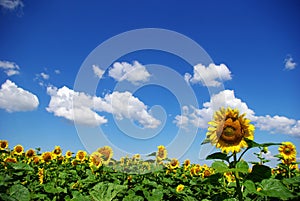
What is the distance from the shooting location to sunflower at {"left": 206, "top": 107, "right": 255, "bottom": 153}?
89.8 inches

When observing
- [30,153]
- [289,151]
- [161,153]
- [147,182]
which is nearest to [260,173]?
[147,182]

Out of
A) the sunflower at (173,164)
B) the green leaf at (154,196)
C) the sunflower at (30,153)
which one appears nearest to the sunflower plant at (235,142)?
the green leaf at (154,196)

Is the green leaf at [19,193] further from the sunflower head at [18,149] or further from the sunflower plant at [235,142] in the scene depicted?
the sunflower head at [18,149]

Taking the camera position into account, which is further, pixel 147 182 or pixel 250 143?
pixel 147 182

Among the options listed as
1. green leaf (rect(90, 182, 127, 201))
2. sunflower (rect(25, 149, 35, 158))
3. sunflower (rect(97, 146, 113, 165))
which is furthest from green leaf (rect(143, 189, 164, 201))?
sunflower (rect(25, 149, 35, 158))

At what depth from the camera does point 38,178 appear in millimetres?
4828

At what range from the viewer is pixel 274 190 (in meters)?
1.97

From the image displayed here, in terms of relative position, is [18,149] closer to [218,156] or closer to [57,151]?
[57,151]

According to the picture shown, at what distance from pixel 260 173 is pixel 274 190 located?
14cm

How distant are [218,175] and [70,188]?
9.31ft

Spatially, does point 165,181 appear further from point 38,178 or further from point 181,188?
point 38,178

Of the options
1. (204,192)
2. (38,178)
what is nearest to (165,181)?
(204,192)

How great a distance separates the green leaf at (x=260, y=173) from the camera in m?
Result: 2.04

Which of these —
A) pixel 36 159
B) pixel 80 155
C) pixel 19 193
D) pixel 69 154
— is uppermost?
pixel 69 154
